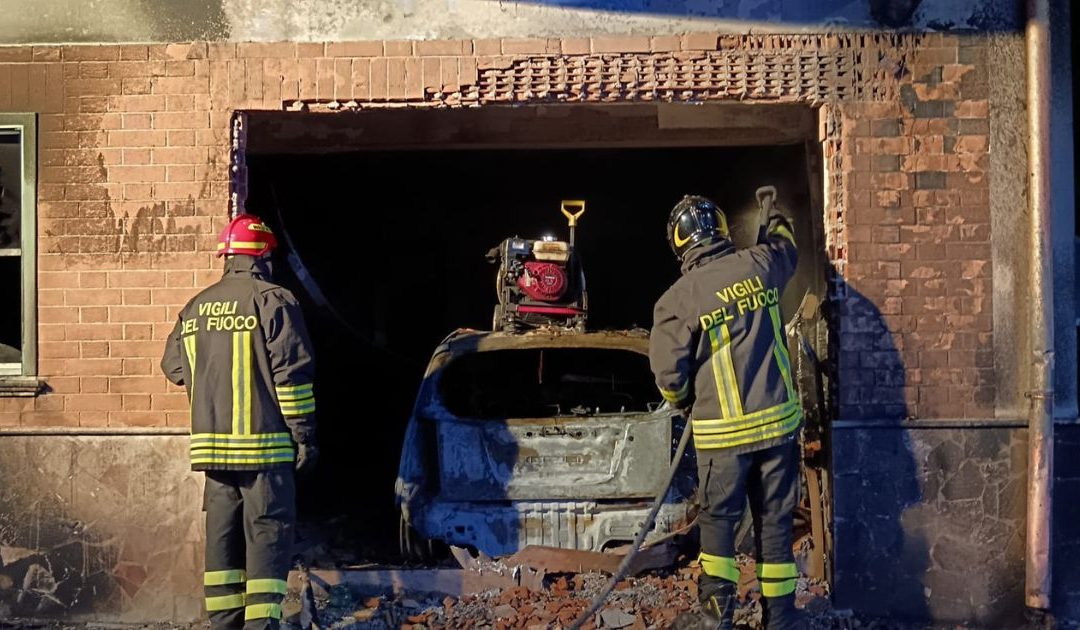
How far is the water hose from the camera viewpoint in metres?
4.64

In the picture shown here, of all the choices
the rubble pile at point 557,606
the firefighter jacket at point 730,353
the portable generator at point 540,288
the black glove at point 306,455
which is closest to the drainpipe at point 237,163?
the black glove at point 306,455

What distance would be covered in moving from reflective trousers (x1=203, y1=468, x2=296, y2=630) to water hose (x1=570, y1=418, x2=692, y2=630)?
147 centimetres

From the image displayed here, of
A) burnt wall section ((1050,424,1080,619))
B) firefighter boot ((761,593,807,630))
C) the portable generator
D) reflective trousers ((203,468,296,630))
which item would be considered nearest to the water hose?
firefighter boot ((761,593,807,630))

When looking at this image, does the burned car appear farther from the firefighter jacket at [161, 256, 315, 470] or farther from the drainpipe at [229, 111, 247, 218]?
the drainpipe at [229, 111, 247, 218]

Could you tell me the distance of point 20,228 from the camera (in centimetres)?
536

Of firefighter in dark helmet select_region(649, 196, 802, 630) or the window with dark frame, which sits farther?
the window with dark frame

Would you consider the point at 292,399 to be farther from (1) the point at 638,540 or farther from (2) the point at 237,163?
(1) the point at 638,540

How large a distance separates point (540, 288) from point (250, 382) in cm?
194

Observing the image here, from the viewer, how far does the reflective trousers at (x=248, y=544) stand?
444 centimetres

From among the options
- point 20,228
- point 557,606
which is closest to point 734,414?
point 557,606

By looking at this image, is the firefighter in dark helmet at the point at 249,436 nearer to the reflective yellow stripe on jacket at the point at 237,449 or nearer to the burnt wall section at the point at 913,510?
the reflective yellow stripe on jacket at the point at 237,449

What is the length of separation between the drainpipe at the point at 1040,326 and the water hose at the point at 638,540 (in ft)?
6.08

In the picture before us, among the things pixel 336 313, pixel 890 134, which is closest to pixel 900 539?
pixel 890 134

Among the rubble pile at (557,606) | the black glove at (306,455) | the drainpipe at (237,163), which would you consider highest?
the drainpipe at (237,163)
